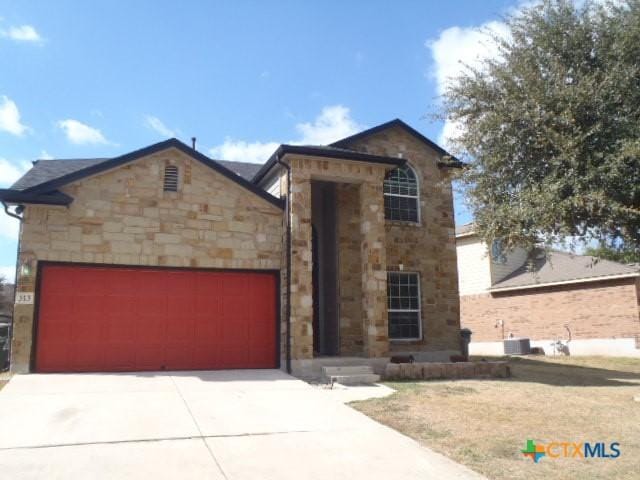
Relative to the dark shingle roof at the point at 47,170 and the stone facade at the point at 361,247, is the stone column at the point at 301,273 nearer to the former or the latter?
the stone facade at the point at 361,247

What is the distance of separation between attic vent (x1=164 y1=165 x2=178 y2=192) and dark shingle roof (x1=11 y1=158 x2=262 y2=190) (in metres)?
2.78

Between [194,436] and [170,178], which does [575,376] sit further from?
[170,178]

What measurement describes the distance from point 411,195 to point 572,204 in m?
6.72

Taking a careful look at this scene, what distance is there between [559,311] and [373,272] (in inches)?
545

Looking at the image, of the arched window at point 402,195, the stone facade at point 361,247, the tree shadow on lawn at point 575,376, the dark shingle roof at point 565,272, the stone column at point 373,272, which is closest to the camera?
the tree shadow on lawn at point 575,376

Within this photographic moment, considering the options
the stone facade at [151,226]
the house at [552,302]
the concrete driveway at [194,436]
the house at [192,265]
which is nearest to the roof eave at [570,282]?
the house at [552,302]

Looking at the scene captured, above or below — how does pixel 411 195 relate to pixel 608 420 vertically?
above

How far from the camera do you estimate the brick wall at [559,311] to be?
21156mm

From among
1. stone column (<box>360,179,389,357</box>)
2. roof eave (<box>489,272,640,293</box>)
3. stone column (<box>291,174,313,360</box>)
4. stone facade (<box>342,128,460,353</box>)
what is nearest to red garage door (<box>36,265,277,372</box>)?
stone column (<box>291,174,313,360</box>)

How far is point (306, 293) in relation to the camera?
1296cm

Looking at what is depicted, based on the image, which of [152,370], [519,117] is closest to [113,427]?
[152,370]

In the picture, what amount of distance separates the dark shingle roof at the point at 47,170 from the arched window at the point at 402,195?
362 inches

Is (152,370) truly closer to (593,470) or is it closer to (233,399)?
(233,399)

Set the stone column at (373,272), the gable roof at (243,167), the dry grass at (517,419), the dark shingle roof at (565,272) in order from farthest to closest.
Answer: the dark shingle roof at (565,272), the gable roof at (243,167), the stone column at (373,272), the dry grass at (517,419)
